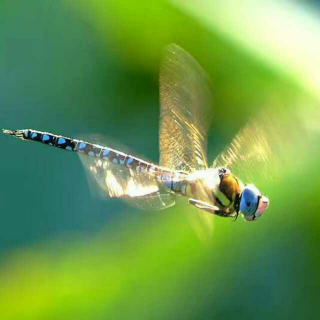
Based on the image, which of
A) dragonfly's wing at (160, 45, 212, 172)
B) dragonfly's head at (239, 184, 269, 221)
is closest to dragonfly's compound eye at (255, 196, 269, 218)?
dragonfly's head at (239, 184, 269, 221)

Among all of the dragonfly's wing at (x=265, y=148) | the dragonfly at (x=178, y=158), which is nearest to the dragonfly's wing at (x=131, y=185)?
the dragonfly at (x=178, y=158)

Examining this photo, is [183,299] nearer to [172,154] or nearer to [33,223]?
[172,154]

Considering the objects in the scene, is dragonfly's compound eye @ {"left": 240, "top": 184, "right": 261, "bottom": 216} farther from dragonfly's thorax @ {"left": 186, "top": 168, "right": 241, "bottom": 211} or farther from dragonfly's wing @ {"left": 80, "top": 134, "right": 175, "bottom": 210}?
dragonfly's wing @ {"left": 80, "top": 134, "right": 175, "bottom": 210}

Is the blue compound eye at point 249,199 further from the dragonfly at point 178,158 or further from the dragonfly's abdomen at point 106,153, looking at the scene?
the dragonfly's abdomen at point 106,153

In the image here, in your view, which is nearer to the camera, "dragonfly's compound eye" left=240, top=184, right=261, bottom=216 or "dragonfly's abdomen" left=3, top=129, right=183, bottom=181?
"dragonfly's compound eye" left=240, top=184, right=261, bottom=216

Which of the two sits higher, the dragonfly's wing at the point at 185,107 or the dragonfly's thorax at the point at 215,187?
the dragonfly's wing at the point at 185,107

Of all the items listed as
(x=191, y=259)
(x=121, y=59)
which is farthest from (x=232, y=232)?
(x=121, y=59)
